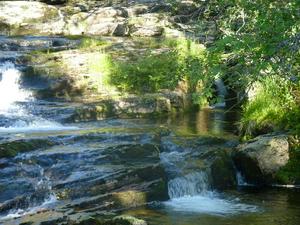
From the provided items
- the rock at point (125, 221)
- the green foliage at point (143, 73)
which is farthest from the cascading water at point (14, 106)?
the rock at point (125, 221)

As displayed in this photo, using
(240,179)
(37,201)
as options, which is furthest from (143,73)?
(37,201)

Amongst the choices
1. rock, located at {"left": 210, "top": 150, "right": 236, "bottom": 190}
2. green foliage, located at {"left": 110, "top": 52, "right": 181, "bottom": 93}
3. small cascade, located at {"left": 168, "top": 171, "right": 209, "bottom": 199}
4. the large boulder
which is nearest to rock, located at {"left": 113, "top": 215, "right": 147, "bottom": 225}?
small cascade, located at {"left": 168, "top": 171, "right": 209, "bottom": 199}

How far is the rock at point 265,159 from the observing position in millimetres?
9484

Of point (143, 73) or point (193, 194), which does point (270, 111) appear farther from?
point (143, 73)

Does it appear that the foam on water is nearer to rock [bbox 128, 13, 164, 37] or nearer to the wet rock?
the wet rock

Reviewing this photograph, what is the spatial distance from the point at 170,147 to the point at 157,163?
117 centimetres

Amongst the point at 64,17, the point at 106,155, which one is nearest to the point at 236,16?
the point at 106,155

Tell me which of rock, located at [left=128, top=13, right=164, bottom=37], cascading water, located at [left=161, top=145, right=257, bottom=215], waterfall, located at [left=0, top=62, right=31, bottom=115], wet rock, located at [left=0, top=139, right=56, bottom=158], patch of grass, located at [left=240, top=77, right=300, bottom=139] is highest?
rock, located at [left=128, top=13, right=164, bottom=37]

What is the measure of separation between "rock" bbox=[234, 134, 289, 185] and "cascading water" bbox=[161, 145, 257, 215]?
878 millimetres

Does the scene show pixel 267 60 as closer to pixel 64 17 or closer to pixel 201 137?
pixel 201 137

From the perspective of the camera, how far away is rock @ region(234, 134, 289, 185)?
9.48m

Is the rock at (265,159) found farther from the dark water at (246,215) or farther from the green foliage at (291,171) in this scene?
the dark water at (246,215)

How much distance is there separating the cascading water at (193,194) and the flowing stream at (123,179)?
0.05 feet

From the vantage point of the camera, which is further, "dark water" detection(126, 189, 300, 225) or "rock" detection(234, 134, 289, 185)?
"rock" detection(234, 134, 289, 185)
